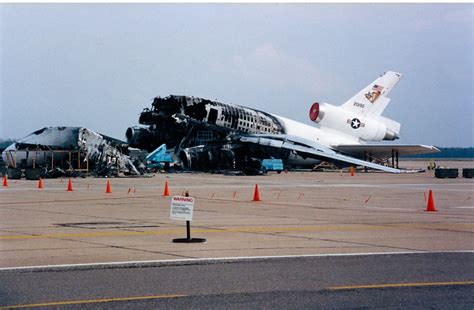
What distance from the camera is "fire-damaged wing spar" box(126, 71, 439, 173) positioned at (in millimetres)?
61250

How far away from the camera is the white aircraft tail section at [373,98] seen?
75500mm

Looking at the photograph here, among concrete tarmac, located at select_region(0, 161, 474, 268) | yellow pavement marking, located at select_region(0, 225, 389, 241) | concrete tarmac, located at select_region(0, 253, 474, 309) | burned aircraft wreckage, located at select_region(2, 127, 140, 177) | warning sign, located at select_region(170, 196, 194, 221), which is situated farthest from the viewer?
burned aircraft wreckage, located at select_region(2, 127, 140, 177)

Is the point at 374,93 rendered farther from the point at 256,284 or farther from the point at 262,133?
the point at 256,284

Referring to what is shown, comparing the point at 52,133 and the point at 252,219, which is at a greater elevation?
the point at 52,133

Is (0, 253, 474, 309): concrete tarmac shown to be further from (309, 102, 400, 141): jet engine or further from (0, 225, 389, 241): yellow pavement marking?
(309, 102, 400, 141): jet engine

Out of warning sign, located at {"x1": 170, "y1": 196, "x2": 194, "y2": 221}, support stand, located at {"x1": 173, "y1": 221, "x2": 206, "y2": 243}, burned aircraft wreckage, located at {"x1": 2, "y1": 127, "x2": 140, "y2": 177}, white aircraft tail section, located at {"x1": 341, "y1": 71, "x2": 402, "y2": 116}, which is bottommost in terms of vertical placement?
support stand, located at {"x1": 173, "y1": 221, "x2": 206, "y2": 243}

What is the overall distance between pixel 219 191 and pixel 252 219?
13582 millimetres

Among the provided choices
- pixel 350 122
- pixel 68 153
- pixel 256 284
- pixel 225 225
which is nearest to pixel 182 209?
pixel 225 225

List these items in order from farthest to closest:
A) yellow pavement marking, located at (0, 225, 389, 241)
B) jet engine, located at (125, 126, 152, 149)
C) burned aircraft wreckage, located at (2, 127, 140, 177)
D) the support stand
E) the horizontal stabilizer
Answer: jet engine, located at (125, 126, 152, 149), the horizontal stabilizer, burned aircraft wreckage, located at (2, 127, 140, 177), yellow pavement marking, located at (0, 225, 389, 241), the support stand

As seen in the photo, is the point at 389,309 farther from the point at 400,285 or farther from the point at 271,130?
the point at 271,130

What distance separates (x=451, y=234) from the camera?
18.3m

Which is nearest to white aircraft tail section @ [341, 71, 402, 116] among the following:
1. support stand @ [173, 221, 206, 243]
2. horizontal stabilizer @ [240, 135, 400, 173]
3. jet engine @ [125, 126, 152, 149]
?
horizontal stabilizer @ [240, 135, 400, 173]

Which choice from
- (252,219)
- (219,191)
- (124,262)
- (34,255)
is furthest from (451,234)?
(219,191)

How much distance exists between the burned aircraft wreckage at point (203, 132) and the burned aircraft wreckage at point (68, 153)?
9.16 meters
